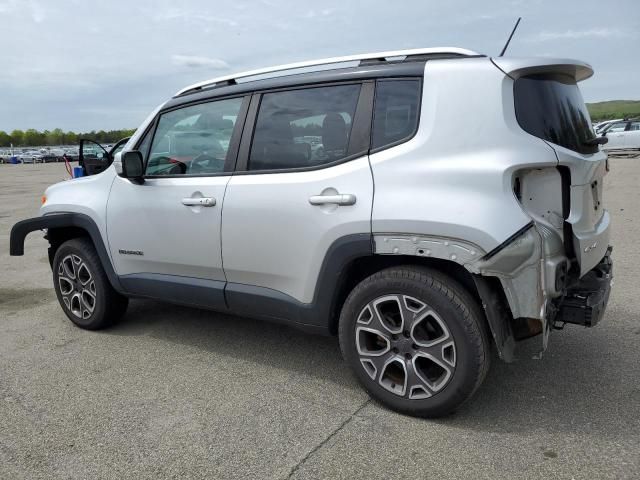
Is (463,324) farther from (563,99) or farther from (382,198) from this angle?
(563,99)

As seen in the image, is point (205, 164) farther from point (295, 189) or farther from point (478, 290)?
point (478, 290)

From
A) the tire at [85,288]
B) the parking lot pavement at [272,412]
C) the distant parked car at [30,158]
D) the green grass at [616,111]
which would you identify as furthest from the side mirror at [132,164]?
the distant parked car at [30,158]

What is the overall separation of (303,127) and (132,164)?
4.36 feet

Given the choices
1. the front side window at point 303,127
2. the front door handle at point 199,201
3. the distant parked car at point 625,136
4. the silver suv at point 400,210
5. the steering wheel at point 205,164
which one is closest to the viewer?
the silver suv at point 400,210

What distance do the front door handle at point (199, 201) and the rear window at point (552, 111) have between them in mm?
1892

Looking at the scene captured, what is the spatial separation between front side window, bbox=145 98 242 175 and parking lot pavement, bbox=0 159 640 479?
4.36 ft

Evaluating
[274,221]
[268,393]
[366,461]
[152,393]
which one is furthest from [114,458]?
[274,221]

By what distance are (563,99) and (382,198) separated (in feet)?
3.79

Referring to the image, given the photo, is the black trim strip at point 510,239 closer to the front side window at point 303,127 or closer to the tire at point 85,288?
the front side window at point 303,127

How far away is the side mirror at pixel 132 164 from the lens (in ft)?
12.4

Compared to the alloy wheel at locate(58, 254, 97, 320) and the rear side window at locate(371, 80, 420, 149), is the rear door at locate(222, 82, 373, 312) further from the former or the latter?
the alloy wheel at locate(58, 254, 97, 320)

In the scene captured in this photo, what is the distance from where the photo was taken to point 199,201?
3.52 m

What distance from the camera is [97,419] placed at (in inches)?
117

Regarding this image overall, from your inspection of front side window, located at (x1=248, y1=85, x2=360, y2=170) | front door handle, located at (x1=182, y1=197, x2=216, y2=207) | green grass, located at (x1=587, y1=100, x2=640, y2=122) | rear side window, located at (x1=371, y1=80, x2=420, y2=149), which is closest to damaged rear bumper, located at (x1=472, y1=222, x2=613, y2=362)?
rear side window, located at (x1=371, y1=80, x2=420, y2=149)
